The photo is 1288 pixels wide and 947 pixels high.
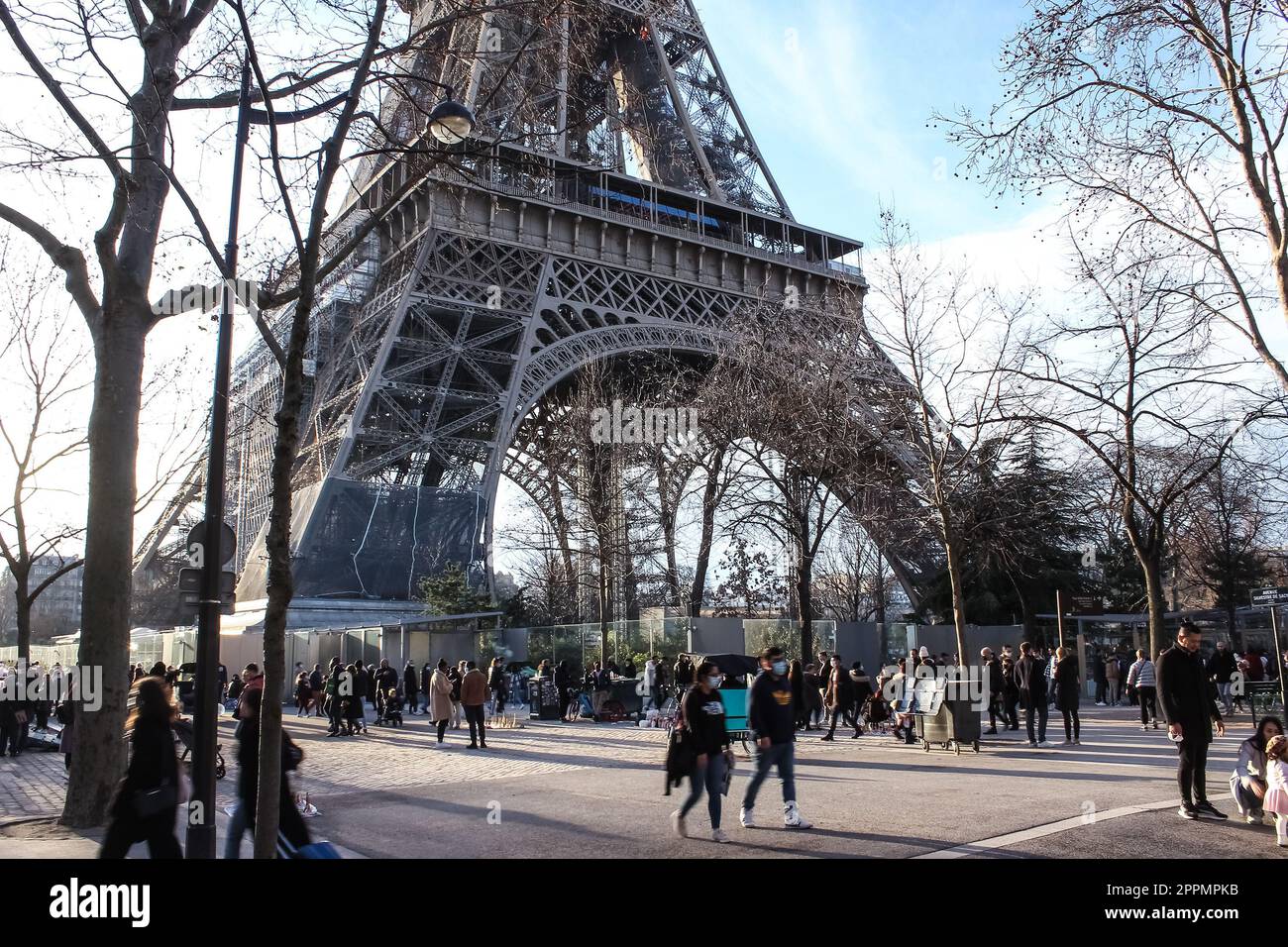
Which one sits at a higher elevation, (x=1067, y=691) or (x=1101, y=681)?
(x=1067, y=691)

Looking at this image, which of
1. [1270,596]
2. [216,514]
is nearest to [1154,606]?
[1270,596]

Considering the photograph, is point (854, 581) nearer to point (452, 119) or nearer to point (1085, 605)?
point (1085, 605)

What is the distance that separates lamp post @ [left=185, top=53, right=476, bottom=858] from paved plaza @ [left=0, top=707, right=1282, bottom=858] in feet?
4.49

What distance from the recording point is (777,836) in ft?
29.8

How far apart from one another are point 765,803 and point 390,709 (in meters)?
15.3

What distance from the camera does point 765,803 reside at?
435 inches

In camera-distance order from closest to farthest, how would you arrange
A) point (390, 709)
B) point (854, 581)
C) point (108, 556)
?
1. point (108, 556)
2. point (390, 709)
3. point (854, 581)

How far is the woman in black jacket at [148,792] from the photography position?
6227 millimetres

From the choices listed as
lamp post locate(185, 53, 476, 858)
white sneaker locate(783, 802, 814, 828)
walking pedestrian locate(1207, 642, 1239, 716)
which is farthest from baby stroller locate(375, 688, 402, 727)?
walking pedestrian locate(1207, 642, 1239, 716)

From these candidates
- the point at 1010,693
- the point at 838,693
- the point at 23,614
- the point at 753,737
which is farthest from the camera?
the point at 1010,693

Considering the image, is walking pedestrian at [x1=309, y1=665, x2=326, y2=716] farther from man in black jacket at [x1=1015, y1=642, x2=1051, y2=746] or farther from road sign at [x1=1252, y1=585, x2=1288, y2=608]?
road sign at [x1=1252, y1=585, x2=1288, y2=608]
